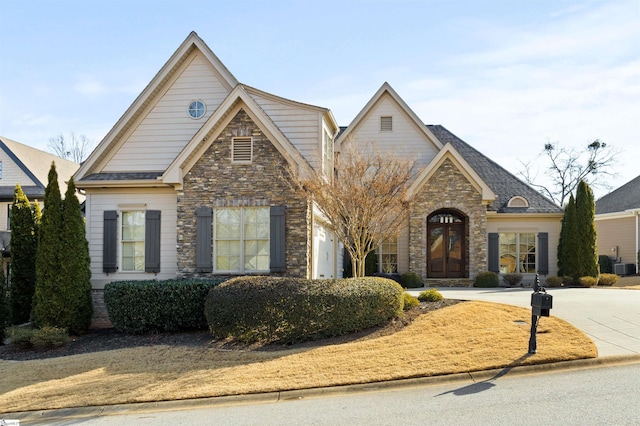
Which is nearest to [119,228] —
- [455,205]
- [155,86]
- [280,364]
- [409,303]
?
[155,86]

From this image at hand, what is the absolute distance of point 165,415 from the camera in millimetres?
8500

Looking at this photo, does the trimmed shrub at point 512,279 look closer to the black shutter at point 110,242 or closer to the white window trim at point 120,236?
the white window trim at point 120,236

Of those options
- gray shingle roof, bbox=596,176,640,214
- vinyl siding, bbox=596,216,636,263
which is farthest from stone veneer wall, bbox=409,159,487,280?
gray shingle roof, bbox=596,176,640,214

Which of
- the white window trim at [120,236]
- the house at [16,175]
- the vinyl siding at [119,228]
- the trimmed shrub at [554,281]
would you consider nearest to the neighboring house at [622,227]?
the trimmed shrub at [554,281]

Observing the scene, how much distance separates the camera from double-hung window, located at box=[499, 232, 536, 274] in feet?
76.1

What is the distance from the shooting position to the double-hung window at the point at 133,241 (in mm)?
16581

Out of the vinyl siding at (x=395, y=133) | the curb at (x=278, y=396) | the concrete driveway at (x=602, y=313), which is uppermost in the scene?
the vinyl siding at (x=395, y=133)

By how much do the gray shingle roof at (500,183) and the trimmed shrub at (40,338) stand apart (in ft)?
53.5

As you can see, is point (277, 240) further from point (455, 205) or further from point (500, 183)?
point (500, 183)

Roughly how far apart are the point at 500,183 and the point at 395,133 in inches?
196

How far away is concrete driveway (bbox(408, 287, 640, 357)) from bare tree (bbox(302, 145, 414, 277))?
13.0ft

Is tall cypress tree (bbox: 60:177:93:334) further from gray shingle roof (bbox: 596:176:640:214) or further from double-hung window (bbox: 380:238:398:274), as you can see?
gray shingle roof (bbox: 596:176:640:214)

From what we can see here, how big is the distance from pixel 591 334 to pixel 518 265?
12.3 meters

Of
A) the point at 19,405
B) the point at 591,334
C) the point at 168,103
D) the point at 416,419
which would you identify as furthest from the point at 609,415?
the point at 168,103
